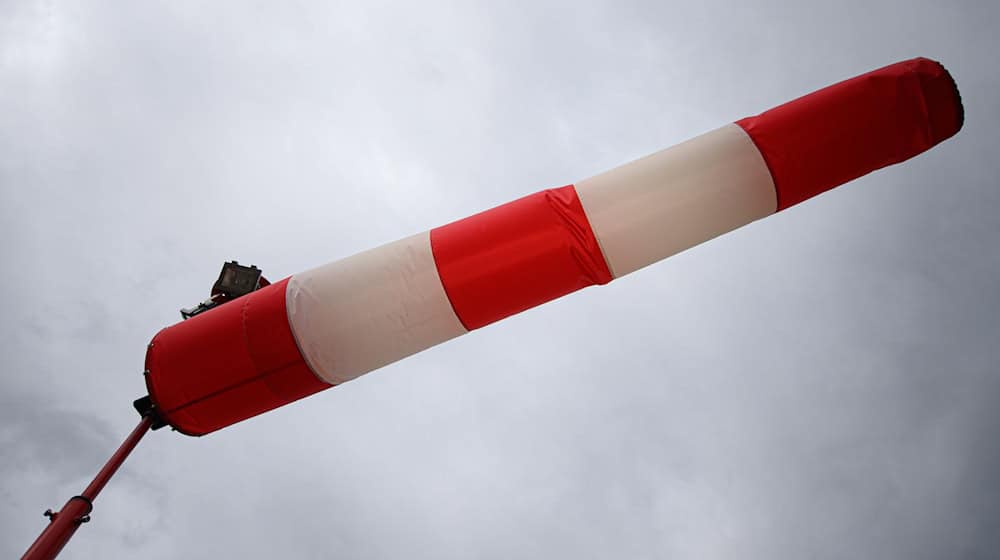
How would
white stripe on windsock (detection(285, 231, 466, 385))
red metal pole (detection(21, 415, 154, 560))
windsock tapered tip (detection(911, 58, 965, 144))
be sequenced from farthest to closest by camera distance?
white stripe on windsock (detection(285, 231, 466, 385)) → windsock tapered tip (detection(911, 58, 965, 144)) → red metal pole (detection(21, 415, 154, 560))

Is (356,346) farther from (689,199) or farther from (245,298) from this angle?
(689,199)

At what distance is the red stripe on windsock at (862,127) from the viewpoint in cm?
402

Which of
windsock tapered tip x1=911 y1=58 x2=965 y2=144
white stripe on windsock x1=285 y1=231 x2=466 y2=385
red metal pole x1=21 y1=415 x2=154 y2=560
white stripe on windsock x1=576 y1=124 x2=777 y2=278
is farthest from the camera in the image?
white stripe on windsock x1=285 y1=231 x2=466 y2=385

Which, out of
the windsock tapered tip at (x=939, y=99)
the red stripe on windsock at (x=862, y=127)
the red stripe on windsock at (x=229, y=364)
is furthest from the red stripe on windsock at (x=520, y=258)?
the windsock tapered tip at (x=939, y=99)

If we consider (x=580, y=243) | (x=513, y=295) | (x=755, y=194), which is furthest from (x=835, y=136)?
(x=513, y=295)

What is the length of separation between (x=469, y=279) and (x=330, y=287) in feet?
3.23

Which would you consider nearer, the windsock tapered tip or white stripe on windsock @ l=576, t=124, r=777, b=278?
the windsock tapered tip

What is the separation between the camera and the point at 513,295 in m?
4.24

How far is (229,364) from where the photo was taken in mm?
4312

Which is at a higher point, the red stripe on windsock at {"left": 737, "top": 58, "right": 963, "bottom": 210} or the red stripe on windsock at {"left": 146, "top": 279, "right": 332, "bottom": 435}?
the red stripe on windsock at {"left": 737, "top": 58, "right": 963, "bottom": 210}

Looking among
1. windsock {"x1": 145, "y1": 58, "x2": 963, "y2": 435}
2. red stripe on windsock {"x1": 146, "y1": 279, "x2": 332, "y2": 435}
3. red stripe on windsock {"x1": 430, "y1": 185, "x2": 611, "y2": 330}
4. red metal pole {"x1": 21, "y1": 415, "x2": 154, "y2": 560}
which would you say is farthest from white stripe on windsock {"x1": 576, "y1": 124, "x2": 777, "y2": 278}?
red metal pole {"x1": 21, "y1": 415, "x2": 154, "y2": 560}

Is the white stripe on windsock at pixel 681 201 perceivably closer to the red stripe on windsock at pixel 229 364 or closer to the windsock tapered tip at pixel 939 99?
the windsock tapered tip at pixel 939 99

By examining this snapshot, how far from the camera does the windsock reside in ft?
13.3

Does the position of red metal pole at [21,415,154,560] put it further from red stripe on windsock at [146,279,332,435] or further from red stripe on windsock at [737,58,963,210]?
red stripe on windsock at [737,58,963,210]
